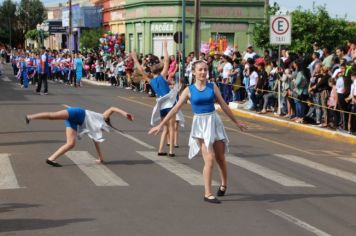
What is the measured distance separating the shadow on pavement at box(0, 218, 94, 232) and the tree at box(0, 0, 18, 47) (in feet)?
390

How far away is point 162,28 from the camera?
176 feet

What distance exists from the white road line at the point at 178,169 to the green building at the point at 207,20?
39.0 meters

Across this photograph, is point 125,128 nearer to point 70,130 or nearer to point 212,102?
point 70,130

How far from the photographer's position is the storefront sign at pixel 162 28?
174 feet

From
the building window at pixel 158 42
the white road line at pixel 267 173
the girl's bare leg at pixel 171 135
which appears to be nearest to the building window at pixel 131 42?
the building window at pixel 158 42

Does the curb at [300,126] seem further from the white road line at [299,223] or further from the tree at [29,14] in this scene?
the tree at [29,14]

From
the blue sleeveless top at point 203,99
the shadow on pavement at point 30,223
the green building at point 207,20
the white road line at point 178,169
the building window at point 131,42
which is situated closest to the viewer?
the shadow on pavement at point 30,223

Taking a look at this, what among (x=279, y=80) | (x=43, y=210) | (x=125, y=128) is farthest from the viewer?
(x=279, y=80)

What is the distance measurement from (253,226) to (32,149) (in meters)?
7.25

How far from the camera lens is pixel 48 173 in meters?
11.4

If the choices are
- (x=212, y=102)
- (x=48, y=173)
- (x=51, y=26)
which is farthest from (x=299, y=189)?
(x=51, y=26)

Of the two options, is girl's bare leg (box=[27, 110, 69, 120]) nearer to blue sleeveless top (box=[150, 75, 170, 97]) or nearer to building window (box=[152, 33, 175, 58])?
blue sleeveless top (box=[150, 75, 170, 97])

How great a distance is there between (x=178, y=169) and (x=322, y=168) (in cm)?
288

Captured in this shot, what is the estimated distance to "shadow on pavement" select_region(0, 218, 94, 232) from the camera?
25.5ft
